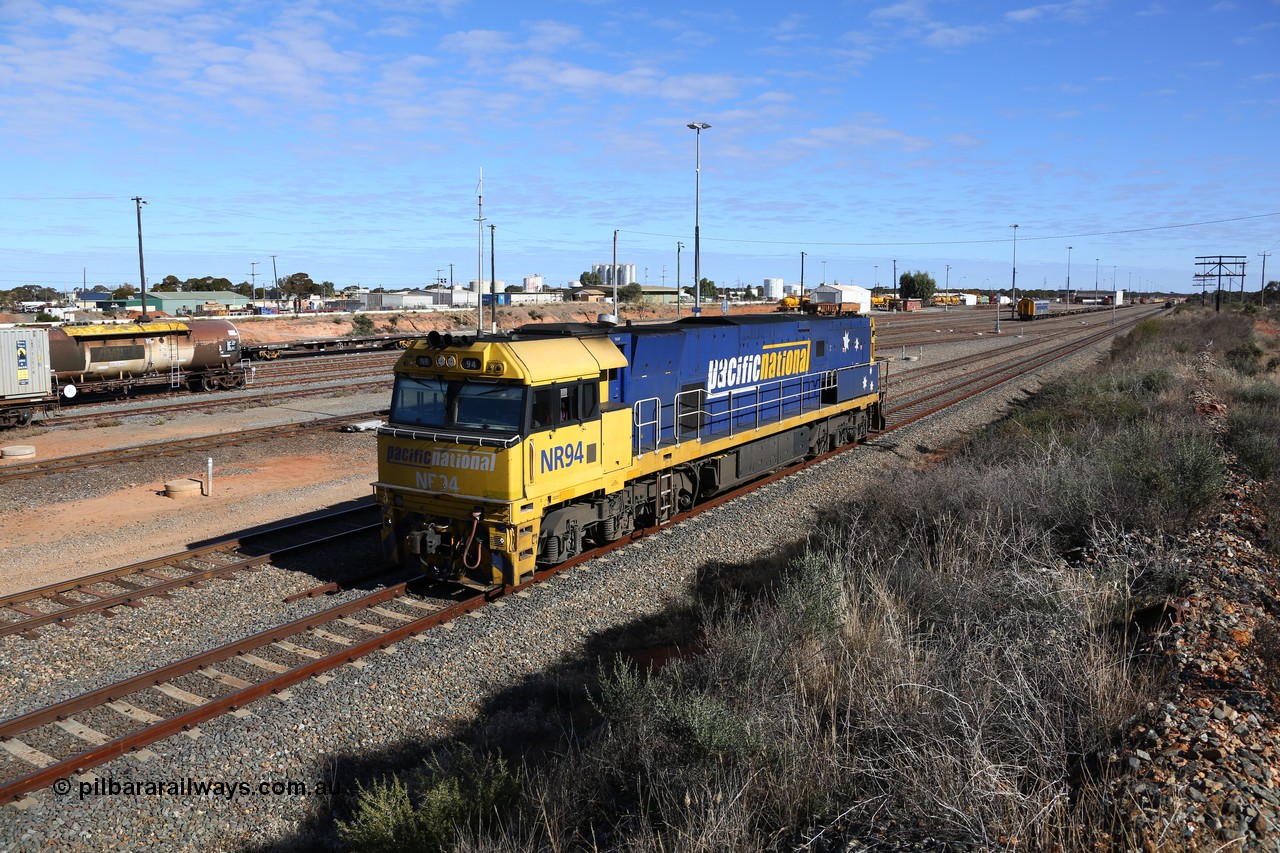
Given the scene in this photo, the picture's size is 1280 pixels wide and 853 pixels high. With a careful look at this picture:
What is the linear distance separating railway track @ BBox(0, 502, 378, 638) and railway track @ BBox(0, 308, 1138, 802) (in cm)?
237

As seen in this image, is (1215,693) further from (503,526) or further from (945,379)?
(945,379)

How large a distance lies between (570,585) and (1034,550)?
19.9 feet

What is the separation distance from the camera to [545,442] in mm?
11438

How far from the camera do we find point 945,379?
1481 inches

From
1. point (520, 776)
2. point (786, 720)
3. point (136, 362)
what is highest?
point (136, 362)

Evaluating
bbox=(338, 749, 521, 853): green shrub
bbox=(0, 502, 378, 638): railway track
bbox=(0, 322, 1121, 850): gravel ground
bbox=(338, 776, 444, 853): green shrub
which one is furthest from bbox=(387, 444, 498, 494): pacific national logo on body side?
bbox=(338, 776, 444, 853): green shrub

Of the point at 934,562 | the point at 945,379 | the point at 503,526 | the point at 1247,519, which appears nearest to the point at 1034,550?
the point at 934,562

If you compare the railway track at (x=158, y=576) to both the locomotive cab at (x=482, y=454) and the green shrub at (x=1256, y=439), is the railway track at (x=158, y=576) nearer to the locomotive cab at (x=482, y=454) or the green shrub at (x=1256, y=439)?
the locomotive cab at (x=482, y=454)

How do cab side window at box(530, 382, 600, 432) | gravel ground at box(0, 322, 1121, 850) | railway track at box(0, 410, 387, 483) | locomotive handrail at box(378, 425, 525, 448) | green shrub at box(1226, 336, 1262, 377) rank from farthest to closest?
green shrub at box(1226, 336, 1262, 377) < railway track at box(0, 410, 387, 483) < cab side window at box(530, 382, 600, 432) < locomotive handrail at box(378, 425, 525, 448) < gravel ground at box(0, 322, 1121, 850)

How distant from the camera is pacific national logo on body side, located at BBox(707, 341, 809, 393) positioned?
16.5m

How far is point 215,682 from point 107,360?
26.2m

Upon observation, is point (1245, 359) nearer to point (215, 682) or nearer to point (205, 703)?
point (215, 682)

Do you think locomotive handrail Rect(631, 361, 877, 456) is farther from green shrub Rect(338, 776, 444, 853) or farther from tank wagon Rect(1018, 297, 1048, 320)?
tank wagon Rect(1018, 297, 1048, 320)

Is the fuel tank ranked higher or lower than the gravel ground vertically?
higher
